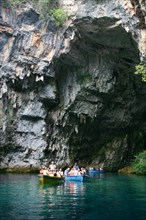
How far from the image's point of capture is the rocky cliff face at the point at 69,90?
87.0ft

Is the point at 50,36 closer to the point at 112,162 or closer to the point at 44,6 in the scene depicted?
the point at 44,6

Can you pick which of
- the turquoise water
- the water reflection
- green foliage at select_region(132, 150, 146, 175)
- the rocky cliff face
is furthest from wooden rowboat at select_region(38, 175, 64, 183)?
green foliage at select_region(132, 150, 146, 175)

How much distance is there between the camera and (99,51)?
1105 inches

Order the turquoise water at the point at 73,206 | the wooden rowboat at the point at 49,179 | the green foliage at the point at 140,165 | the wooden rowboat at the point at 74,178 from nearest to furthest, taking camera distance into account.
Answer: the turquoise water at the point at 73,206 < the wooden rowboat at the point at 49,179 < the wooden rowboat at the point at 74,178 < the green foliage at the point at 140,165

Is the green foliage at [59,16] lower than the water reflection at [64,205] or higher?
higher

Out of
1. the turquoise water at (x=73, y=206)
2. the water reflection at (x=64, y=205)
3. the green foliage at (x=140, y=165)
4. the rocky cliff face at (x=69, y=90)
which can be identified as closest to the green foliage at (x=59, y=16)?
the rocky cliff face at (x=69, y=90)

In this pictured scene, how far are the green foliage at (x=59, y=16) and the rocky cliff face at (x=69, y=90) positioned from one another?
0.49 m

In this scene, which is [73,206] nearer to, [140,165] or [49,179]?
[49,179]

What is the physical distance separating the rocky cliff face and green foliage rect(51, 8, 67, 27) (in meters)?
0.49

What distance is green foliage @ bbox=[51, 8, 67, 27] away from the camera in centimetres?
2571

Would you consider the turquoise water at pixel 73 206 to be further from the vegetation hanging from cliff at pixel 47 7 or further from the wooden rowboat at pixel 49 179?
the vegetation hanging from cliff at pixel 47 7

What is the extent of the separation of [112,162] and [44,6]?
17.8m

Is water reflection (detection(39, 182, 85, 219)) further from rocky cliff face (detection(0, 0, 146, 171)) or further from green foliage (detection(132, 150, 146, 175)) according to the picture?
green foliage (detection(132, 150, 146, 175))

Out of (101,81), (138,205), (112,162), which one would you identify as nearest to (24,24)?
(101,81)
